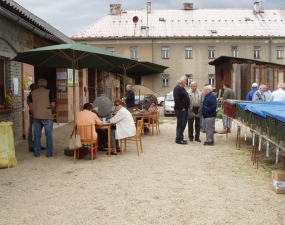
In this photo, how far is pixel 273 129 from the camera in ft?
20.6

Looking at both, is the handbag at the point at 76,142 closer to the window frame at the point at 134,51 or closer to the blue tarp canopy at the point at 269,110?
the blue tarp canopy at the point at 269,110

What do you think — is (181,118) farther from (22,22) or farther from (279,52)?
(279,52)

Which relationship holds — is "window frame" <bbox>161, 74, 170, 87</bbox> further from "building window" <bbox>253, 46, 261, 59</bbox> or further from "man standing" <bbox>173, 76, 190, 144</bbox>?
"man standing" <bbox>173, 76, 190, 144</bbox>

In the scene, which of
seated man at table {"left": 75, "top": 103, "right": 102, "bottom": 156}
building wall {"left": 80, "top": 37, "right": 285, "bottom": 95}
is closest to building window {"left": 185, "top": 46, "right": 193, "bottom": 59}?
building wall {"left": 80, "top": 37, "right": 285, "bottom": 95}

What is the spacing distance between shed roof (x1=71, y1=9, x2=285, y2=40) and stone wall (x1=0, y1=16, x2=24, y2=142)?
26.0 metres

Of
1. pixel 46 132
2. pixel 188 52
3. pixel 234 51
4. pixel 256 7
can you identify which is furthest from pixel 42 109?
pixel 256 7

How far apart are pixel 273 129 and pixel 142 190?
2517 mm

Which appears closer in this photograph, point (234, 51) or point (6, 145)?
point (6, 145)

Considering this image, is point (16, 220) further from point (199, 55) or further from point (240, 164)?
point (199, 55)

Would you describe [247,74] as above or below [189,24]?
below

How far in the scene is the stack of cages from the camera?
606 centimetres

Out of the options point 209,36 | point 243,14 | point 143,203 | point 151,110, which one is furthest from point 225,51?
point 143,203

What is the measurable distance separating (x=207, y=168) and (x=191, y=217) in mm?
2734

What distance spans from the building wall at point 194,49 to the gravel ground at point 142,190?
93.0ft
